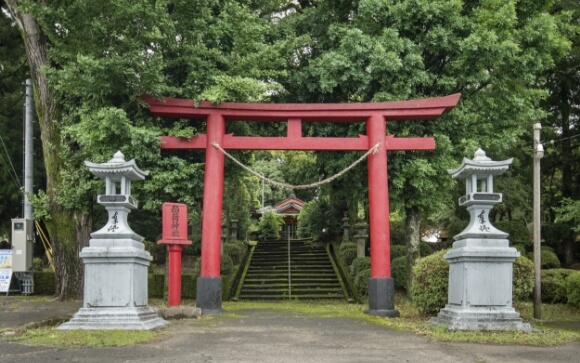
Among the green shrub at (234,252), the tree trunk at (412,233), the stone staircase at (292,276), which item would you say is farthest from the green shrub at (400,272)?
the green shrub at (234,252)

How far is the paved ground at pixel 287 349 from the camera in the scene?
7.68m

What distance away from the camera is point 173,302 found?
13.4 meters

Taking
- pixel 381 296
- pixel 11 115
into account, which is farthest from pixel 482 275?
pixel 11 115

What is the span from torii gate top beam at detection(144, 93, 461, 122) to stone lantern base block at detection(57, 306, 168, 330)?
5173 mm

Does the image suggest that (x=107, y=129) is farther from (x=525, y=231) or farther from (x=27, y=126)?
(x=525, y=231)

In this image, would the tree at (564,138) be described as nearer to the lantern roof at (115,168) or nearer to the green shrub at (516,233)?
the green shrub at (516,233)

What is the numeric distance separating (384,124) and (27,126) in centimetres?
1077

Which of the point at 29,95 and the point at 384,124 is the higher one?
the point at 29,95

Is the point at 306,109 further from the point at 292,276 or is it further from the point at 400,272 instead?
the point at 292,276

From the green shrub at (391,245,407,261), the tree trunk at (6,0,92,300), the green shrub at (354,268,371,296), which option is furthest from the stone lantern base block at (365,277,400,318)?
the green shrub at (391,245,407,261)

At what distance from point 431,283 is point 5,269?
44.4ft

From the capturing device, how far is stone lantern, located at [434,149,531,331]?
1034cm

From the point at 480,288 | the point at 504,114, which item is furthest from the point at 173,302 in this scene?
the point at 504,114

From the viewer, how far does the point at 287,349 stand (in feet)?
27.7
